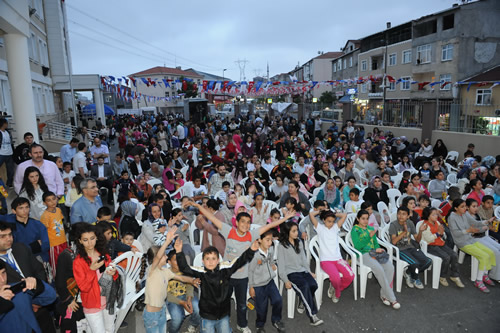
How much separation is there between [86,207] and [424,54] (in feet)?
103

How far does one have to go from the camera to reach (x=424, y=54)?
2873cm

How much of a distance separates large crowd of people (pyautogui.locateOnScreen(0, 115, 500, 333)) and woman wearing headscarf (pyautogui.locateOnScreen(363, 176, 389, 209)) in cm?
2

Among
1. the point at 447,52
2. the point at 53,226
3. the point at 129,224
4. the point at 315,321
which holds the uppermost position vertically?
the point at 447,52

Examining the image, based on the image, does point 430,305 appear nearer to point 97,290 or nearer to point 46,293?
point 97,290

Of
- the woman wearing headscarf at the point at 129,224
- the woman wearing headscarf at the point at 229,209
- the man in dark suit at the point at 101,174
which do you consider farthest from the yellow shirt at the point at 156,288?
the man in dark suit at the point at 101,174

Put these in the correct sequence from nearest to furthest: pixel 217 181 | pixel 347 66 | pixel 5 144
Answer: pixel 5 144, pixel 217 181, pixel 347 66

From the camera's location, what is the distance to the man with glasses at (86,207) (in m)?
4.73

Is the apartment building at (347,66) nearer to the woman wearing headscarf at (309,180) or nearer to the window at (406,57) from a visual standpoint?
the window at (406,57)

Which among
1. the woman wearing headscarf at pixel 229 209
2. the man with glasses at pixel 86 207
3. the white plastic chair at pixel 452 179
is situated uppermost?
the man with glasses at pixel 86 207

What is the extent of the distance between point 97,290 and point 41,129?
12.7 m

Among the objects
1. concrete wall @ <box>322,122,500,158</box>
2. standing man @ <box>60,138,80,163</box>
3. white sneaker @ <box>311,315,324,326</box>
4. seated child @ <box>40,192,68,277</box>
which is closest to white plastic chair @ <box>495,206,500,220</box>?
white sneaker @ <box>311,315,324,326</box>

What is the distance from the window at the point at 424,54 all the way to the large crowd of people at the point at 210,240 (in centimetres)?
2363

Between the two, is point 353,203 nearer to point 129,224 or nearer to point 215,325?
point 215,325

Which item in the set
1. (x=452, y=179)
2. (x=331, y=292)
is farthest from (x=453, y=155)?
(x=331, y=292)
